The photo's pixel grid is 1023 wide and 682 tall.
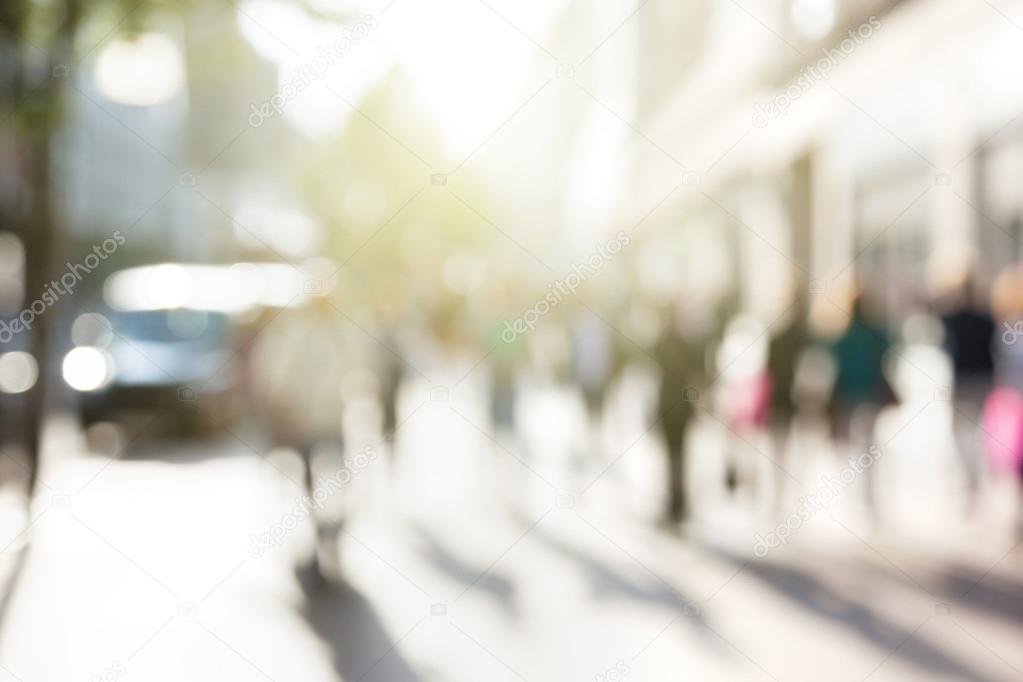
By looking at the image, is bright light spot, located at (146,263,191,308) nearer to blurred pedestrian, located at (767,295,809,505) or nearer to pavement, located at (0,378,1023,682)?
pavement, located at (0,378,1023,682)

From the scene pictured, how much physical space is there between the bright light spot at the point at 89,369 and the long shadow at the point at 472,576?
8825 mm

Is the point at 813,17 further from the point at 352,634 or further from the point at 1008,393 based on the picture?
the point at 352,634

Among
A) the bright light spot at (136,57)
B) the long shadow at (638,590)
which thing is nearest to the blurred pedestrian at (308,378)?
the long shadow at (638,590)

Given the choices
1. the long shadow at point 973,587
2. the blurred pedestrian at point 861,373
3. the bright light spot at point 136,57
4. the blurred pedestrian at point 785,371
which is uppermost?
the long shadow at point 973,587

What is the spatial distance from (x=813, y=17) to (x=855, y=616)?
15.7m

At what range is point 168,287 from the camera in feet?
61.3

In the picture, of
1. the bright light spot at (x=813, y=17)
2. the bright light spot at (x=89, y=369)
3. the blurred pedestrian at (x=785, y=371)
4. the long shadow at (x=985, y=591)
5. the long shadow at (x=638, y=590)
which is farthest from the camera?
the bright light spot at (x=813, y=17)

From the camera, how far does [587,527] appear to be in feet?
33.5

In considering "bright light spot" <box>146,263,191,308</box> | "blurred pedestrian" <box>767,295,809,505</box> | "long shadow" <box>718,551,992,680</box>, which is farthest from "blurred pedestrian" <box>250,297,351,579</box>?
"bright light spot" <box>146,263,191,308</box>

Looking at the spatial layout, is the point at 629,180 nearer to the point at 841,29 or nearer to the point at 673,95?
the point at 673,95

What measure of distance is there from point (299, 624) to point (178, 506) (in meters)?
4.62

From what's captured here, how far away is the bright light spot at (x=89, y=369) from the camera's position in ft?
55.0

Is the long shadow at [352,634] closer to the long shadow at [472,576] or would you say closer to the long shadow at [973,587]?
the long shadow at [472,576]

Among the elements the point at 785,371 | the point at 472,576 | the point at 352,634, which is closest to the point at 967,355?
the point at 785,371
